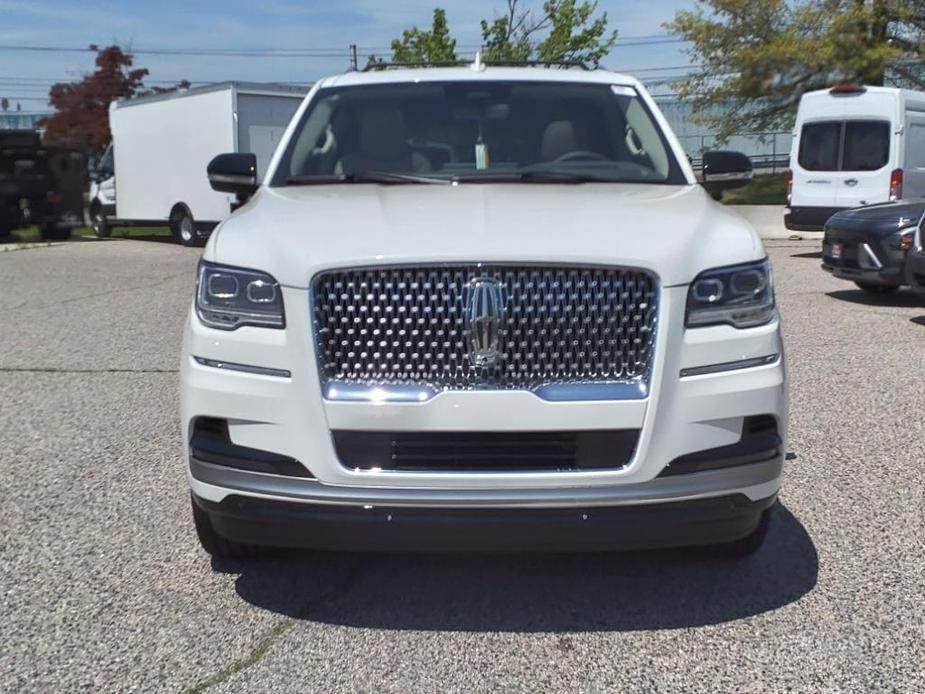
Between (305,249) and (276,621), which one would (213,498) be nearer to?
(276,621)

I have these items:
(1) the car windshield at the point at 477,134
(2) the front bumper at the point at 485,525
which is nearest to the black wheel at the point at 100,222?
(1) the car windshield at the point at 477,134

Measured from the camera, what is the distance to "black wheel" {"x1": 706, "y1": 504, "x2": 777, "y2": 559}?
13.1 feet

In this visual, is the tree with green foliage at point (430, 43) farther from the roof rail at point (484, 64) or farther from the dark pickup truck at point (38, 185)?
the roof rail at point (484, 64)

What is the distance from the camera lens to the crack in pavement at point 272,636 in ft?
10.7

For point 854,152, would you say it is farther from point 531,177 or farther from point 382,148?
point 531,177

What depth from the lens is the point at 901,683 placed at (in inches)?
127

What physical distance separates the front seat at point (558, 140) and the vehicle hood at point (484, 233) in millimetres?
872

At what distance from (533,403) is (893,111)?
1580 cm

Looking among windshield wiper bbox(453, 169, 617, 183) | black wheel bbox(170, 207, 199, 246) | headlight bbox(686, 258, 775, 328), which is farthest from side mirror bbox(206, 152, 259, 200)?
black wheel bbox(170, 207, 199, 246)

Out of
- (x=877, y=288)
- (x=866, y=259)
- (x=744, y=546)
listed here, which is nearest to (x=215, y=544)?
(x=744, y=546)

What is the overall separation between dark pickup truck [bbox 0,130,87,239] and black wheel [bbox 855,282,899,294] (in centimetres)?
1732

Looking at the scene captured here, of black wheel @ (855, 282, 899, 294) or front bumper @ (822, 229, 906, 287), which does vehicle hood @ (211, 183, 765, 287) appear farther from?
black wheel @ (855, 282, 899, 294)

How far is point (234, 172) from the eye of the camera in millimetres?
5215

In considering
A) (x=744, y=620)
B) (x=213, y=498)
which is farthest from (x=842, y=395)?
(x=213, y=498)
